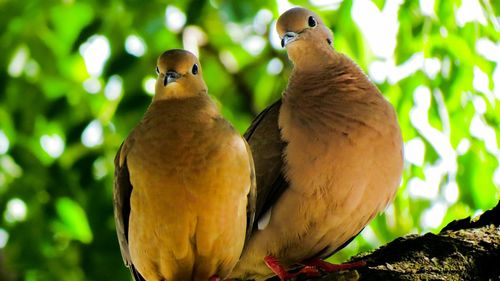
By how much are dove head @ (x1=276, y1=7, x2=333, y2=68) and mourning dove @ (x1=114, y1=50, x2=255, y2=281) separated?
61 cm

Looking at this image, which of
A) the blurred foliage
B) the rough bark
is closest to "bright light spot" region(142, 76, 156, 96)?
the blurred foliage

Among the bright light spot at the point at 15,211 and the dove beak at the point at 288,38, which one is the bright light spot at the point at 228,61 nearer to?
the bright light spot at the point at 15,211

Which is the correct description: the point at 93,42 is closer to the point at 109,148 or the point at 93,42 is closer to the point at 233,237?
the point at 109,148

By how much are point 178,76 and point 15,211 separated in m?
2.61

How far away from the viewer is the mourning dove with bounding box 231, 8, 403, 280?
2986 mm

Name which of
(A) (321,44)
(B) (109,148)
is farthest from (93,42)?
(A) (321,44)

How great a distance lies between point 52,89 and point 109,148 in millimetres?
443

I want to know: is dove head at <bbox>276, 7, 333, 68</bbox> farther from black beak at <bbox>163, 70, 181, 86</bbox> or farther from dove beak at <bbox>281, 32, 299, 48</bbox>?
black beak at <bbox>163, 70, 181, 86</bbox>

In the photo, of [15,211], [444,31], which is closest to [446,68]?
[444,31]

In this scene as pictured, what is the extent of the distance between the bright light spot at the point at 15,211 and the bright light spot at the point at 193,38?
131cm

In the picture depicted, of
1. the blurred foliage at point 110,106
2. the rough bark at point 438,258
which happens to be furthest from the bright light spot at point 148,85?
the rough bark at point 438,258

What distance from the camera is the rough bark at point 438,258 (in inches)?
96.3

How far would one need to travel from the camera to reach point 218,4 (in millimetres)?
4633

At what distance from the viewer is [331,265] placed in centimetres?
298
